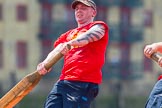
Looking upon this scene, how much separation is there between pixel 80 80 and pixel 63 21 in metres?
42.6

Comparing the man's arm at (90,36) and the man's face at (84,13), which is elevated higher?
the man's face at (84,13)

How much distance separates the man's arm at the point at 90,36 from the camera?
711 cm

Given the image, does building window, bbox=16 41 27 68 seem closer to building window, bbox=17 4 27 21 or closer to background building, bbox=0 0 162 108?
background building, bbox=0 0 162 108

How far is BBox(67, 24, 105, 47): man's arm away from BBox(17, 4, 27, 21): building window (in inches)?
1636

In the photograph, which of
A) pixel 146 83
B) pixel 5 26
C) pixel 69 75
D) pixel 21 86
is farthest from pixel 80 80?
pixel 146 83

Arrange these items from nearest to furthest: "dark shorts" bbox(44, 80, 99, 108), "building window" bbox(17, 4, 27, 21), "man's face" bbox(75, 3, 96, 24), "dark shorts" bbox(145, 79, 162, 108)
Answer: "dark shorts" bbox(145, 79, 162, 108), "dark shorts" bbox(44, 80, 99, 108), "man's face" bbox(75, 3, 96, 24), "building window" bbox(17, 4, 27, 21)

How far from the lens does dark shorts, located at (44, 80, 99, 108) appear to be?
723 cm

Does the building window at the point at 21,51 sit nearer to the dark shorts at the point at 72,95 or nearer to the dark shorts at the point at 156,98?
the dark shorts at the point at 72,95

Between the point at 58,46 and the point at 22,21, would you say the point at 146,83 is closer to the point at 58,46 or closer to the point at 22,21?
the point at 22,21

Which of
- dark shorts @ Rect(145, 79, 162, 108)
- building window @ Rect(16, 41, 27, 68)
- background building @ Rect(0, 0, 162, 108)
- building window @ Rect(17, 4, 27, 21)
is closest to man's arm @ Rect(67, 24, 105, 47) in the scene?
dark shorts @ Rect(145, 79, 162, 108)

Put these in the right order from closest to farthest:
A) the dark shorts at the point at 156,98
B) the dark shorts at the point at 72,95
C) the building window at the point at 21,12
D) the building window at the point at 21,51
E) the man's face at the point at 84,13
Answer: the dark shorts at the point at 156,98, the dark shorts at the point at 72,95, the man's face at the point at 84,13, the building window at the point at 21,12, the building window at the point at 21,51

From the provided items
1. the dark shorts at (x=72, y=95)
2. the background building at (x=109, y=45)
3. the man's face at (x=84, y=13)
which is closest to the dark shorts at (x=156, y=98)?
the dark shorts at (x=72, y=95)

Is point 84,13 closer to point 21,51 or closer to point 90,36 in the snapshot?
point 90,36

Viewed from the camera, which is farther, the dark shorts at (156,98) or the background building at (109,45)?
the background building at (109,45)
